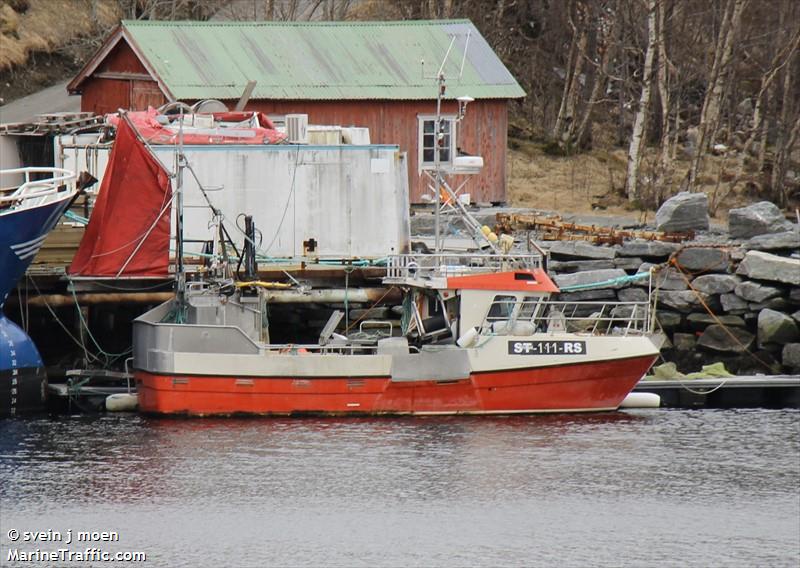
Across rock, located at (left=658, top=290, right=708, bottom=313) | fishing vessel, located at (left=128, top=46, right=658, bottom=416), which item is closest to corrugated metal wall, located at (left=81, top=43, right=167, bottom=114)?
fishing vessel, located at (left=128, top=46, right=658, bottom=416)

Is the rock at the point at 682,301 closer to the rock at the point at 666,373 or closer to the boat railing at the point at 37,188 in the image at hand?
the rock at the point at 666,373

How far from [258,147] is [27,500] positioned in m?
11.6

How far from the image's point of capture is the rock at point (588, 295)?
33281 millimetres

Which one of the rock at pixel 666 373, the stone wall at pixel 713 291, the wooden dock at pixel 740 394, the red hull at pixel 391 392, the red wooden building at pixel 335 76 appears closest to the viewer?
the red hull at pixel 391 392

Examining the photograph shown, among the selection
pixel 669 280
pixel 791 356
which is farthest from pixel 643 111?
pixel 791 356

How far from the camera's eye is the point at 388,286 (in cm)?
3153

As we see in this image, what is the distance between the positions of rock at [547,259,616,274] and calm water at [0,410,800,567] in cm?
703

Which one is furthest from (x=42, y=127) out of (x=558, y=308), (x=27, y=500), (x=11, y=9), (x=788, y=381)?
(x=11, y=9)

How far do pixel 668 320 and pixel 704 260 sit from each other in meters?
1.55

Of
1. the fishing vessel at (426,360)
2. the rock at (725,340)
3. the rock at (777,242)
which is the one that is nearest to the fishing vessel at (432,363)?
the fishing vessel at (426,360)

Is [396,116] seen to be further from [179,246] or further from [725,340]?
[179,246]

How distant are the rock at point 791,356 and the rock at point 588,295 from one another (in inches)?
152

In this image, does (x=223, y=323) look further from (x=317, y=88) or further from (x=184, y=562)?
(x=317, y=88)

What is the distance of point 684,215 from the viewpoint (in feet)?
119
